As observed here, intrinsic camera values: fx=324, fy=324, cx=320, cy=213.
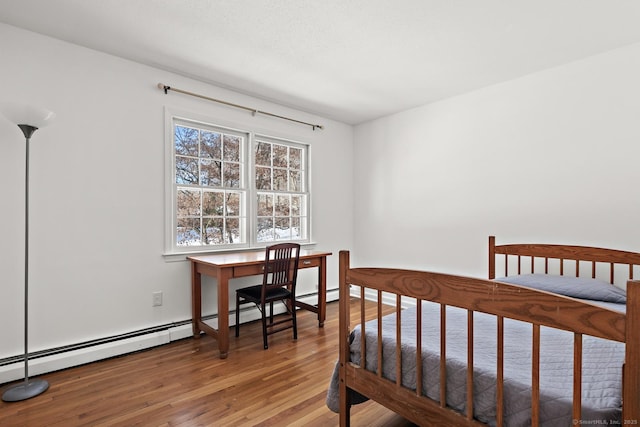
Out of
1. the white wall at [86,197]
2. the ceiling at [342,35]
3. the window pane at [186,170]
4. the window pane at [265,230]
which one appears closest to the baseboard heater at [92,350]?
the white wall at [86,197]

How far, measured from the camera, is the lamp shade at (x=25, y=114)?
6.57 feet

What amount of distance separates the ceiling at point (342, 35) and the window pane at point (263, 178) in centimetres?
95

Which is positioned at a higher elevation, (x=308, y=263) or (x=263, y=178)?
(x=263, y=178)

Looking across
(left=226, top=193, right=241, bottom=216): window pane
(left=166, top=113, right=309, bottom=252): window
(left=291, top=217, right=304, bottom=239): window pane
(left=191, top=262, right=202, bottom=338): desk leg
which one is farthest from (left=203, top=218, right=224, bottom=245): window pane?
(left=291, top=217, right=304, bottom=239): window pane

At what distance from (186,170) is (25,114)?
1283 millimetres

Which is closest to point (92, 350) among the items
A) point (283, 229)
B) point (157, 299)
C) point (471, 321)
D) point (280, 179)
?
point (157, 299)

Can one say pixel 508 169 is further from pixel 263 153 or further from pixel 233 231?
pixel 233 231

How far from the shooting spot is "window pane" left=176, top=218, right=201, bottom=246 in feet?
10.3

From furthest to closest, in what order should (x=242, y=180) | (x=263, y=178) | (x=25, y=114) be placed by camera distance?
(x=263, y=178)
(x=242, y=180)
(x=25, y=114)

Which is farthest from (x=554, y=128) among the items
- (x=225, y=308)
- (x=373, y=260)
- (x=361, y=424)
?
(x=225, y=308)

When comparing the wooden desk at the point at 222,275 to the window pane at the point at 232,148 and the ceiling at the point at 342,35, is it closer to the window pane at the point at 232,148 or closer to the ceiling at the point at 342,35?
the window pane at the point at 232,148

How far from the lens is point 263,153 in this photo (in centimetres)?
379

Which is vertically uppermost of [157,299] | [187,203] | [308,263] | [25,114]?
[25,114]

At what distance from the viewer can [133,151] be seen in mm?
2826
